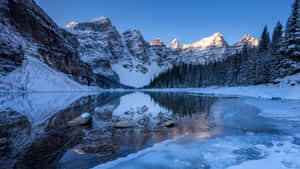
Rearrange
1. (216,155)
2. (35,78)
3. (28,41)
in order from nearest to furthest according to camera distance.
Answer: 1. (216,155)
2. (35,78)
3. (28,41)

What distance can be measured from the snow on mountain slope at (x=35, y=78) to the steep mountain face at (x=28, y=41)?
1.21 metres

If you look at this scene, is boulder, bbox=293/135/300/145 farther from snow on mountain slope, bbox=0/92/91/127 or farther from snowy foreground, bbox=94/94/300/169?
snow on mountain slope, bbox=0/92/91/127

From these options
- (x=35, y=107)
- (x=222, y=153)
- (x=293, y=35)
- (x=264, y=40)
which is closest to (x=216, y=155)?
(x=222, y=153)

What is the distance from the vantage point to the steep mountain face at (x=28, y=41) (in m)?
35.3

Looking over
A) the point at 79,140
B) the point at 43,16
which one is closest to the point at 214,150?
the point at 79,140

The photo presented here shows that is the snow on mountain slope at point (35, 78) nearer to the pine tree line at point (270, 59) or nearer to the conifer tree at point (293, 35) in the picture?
the pine tree line at point (270, 59)

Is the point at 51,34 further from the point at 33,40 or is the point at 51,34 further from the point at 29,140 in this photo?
the point at 29,140

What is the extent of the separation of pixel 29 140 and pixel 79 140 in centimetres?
155

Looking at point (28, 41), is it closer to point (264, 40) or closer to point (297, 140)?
point (297, 140)

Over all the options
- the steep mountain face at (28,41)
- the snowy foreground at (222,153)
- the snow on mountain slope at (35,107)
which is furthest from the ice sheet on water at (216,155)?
the steep mountain face at (28,41)

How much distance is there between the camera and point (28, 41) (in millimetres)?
48906

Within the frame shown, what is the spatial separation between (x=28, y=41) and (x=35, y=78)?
1989 centimetres

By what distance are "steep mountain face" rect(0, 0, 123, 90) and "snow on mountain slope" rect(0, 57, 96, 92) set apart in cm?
121

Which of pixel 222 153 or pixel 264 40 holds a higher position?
pixel 264 40
